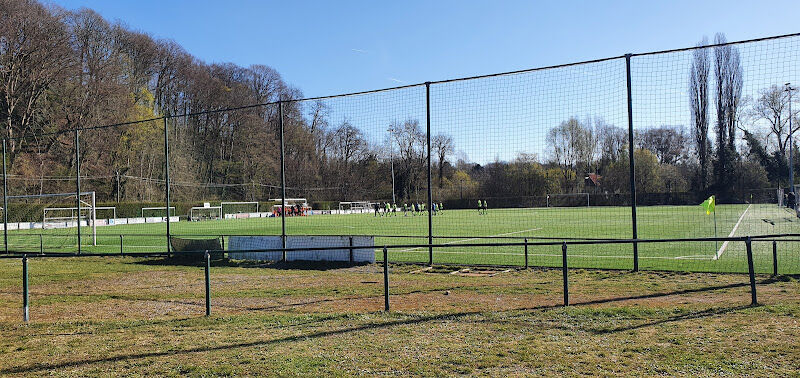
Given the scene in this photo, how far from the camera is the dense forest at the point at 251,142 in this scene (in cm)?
1830

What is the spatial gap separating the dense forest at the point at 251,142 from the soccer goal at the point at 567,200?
0.23 m

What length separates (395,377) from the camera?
5.20 m

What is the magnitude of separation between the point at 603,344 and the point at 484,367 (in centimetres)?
149

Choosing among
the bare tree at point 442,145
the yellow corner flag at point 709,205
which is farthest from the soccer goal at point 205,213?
the yellow corner flag at point 709,205

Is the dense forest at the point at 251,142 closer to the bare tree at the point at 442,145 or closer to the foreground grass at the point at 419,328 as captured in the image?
the bare tree at the point at 442,145

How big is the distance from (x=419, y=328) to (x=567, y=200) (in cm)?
1666

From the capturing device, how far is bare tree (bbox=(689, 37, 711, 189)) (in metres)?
13.8

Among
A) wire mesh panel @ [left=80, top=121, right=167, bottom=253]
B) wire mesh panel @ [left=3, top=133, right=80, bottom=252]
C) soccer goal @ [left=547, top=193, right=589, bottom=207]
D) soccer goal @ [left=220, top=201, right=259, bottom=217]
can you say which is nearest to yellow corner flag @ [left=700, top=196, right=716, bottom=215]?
soccer goal @ [left=547, top=193, right=589, bottom=207]

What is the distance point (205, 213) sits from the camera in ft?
177

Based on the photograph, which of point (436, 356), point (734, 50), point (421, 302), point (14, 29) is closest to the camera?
point (436, 356)

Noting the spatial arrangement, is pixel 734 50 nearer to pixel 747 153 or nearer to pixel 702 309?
pixel 702 309

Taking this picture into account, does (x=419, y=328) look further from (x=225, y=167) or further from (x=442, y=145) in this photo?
(x=225, y=167)

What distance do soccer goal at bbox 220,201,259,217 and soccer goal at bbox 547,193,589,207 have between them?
120ft

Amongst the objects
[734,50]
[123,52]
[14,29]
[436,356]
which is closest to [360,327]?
[436,356]
